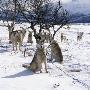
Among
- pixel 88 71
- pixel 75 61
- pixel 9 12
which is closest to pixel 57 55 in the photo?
pixel 75 61

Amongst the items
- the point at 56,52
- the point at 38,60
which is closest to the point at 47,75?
the point at 38,60

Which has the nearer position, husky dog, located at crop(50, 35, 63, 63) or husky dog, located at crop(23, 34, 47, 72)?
husky dog, located at crop(23, 34, 47, 72)

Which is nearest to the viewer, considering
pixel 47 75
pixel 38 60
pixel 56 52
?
pixel 47 75

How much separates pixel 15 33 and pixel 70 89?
1178 cm

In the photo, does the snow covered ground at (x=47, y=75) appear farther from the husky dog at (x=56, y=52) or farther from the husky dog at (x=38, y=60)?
the husky dog at (x=56, y=52)

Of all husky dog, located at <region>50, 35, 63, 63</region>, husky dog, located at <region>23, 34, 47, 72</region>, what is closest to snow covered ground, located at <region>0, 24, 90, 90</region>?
husky dog, located at <region>23, 34, 47, 72</region>

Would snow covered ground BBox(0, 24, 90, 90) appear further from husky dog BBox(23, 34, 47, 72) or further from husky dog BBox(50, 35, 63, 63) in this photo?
husky dog BBox(50, 35, 63, 63)

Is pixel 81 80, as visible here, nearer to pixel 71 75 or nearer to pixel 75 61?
pixel 71 75

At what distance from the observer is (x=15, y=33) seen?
75.5 feet

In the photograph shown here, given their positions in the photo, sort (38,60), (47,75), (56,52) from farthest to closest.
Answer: (56,52) < (38,60) < (47,75)

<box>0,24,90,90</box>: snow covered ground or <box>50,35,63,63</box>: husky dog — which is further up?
<box>50,35,63,63</box>: husky dog

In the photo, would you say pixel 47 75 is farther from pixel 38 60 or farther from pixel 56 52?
pixel 56 52

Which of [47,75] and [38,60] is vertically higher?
[38,60]

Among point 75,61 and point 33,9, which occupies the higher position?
point 33,9
